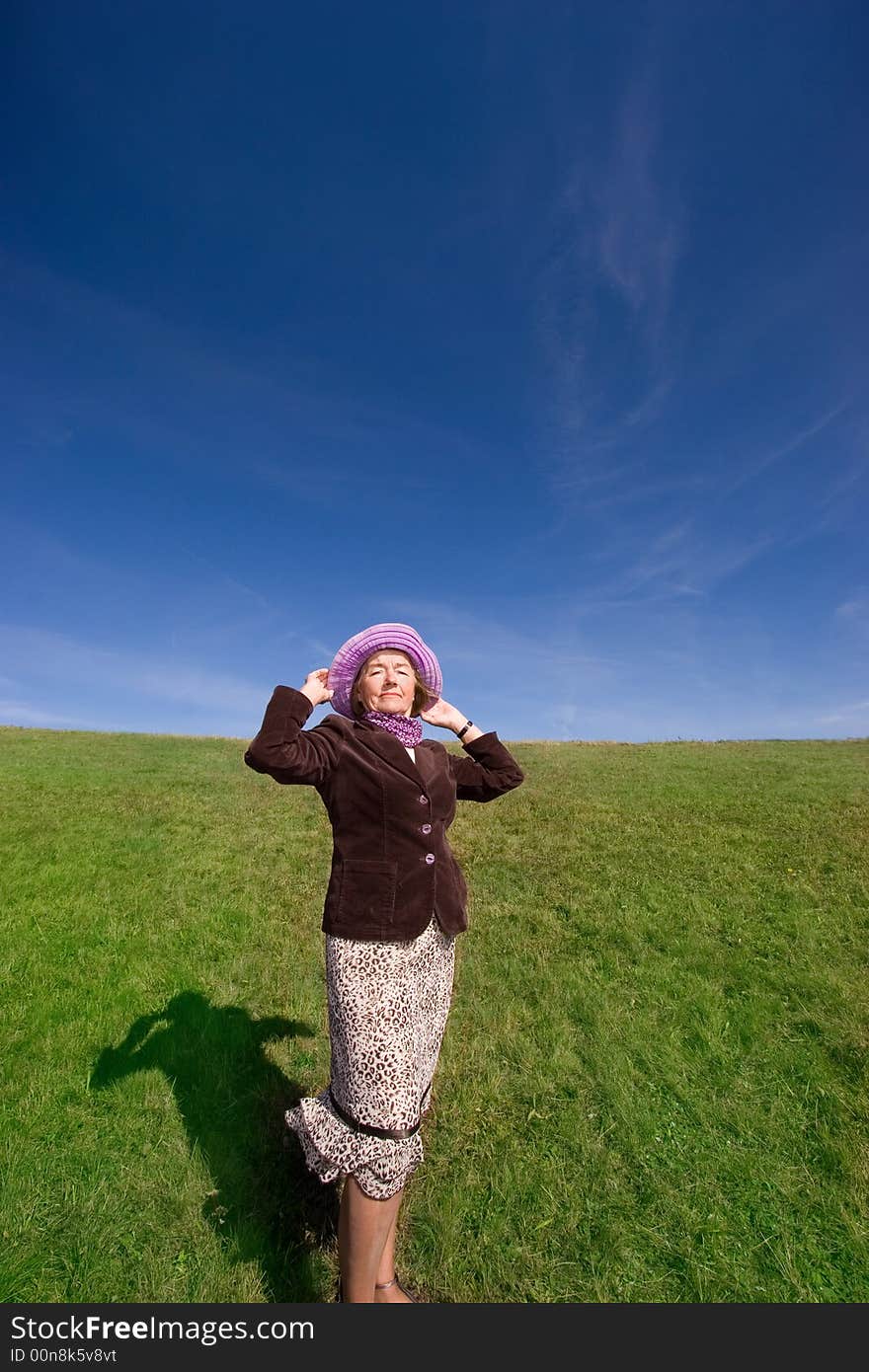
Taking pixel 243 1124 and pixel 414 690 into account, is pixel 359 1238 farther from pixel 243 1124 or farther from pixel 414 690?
pixel 414 690

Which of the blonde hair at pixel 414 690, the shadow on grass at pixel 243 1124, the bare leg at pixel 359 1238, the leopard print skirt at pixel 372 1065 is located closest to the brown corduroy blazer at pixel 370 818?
the leopard print skirt at pixel 372 1065

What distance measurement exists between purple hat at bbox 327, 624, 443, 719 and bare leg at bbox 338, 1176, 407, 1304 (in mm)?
2695

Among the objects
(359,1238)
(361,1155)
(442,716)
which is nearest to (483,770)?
(442,716)

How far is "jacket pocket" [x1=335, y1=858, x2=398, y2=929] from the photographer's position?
3.53 m

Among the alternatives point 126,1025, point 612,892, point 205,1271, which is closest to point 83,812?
point 126,1025

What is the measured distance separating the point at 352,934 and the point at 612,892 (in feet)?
29.4

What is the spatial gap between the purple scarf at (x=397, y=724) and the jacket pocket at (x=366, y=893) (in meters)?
0.81

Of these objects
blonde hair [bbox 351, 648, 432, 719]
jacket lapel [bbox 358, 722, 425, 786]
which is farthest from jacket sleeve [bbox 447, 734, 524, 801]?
jacket lapel [bbox 358, 722, 425, 786]

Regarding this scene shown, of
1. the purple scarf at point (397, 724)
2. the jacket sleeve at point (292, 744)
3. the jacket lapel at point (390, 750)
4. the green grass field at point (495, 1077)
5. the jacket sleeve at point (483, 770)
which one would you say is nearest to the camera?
the jacket sleeve at point (292, 744)

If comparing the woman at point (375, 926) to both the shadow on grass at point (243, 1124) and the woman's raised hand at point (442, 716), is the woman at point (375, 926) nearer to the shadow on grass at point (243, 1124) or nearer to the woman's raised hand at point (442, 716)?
the woman's raised hand at point (442, 716)

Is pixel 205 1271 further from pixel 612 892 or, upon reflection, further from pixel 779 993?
pixel 612 892

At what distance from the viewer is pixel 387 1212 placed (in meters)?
3.34

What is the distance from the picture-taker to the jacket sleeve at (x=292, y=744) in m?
3.46

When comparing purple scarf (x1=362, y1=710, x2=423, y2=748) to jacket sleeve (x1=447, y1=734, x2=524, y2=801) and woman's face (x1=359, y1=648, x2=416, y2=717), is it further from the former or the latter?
jacket sleeve (x1=447, y1=734, x2=524, y2=801)
